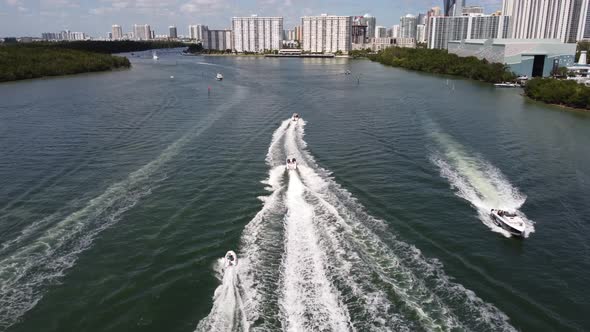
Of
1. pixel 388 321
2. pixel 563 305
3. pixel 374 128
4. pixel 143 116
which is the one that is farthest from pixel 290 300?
pixel 143 116

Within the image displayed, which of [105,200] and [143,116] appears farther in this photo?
[143,116]

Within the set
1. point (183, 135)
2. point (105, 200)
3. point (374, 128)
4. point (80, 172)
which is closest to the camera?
point (105, 200)

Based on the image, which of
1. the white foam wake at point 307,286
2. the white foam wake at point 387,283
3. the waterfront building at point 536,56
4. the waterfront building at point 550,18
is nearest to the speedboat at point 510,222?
the white foam wake at point 387,283

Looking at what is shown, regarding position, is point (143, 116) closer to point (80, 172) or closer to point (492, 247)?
point (80, 172)

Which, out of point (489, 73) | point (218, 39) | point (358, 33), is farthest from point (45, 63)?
point (358, 33)

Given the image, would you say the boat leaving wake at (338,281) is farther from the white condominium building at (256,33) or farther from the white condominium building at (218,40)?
the white condominium building at (218,40)
